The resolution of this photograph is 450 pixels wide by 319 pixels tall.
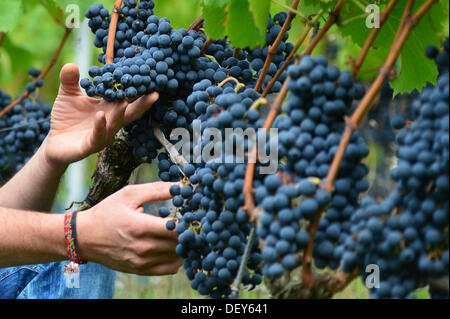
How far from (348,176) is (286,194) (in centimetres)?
11

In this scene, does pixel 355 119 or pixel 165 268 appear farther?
pixel 165 268

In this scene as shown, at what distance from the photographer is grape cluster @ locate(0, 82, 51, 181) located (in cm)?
215

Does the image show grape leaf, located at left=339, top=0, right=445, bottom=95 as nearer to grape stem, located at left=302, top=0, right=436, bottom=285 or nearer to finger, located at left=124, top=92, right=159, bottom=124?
grape stem, located at left=302, top=0, right=436, bottom=285

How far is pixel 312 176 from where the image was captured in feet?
2.91

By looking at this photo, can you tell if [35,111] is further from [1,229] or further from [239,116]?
[239,116]

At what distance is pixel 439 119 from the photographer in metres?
0.82

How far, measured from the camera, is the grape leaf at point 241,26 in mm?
1135

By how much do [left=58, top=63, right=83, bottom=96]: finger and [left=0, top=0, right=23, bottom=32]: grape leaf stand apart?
698 mm

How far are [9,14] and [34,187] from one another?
0.69 m

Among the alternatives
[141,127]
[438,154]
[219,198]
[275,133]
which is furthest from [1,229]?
[438,154]

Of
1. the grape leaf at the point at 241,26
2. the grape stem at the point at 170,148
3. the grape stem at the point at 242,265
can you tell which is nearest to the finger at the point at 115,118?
the grape stem at the point at 170,148
